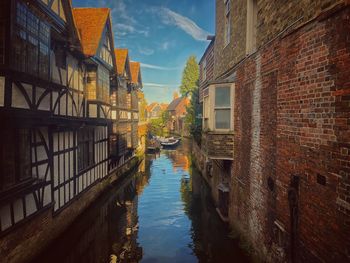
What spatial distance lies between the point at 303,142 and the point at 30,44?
8.01 metres

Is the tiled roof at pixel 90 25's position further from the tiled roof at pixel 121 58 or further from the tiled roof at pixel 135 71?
the tiled roof at pixel 135 71

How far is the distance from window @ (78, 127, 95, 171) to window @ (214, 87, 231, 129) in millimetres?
7389

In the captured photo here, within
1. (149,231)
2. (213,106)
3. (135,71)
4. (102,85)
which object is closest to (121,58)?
(135,71)

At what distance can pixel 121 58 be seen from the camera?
22.0 meters

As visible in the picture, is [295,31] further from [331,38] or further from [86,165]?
[86,165]

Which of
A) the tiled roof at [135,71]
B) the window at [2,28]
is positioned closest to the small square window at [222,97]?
the window at [2,28]

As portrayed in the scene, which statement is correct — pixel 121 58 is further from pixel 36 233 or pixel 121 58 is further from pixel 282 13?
pixel 282 13

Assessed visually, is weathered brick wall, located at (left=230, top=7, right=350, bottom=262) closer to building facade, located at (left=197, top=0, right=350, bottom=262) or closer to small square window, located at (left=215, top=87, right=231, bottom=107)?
building facade, located at (left=197, top=0, right=350, bottom=262)

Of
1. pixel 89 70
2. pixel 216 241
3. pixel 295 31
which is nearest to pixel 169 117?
pixel 89 70

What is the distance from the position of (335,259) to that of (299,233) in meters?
1.12

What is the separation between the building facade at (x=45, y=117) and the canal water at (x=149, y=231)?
88 centimetres

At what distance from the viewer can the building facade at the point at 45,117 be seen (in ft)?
21.8

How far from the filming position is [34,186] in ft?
25.8

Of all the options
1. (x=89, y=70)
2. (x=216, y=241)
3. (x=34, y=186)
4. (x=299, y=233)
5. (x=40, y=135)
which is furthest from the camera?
(x=89, y=70)
